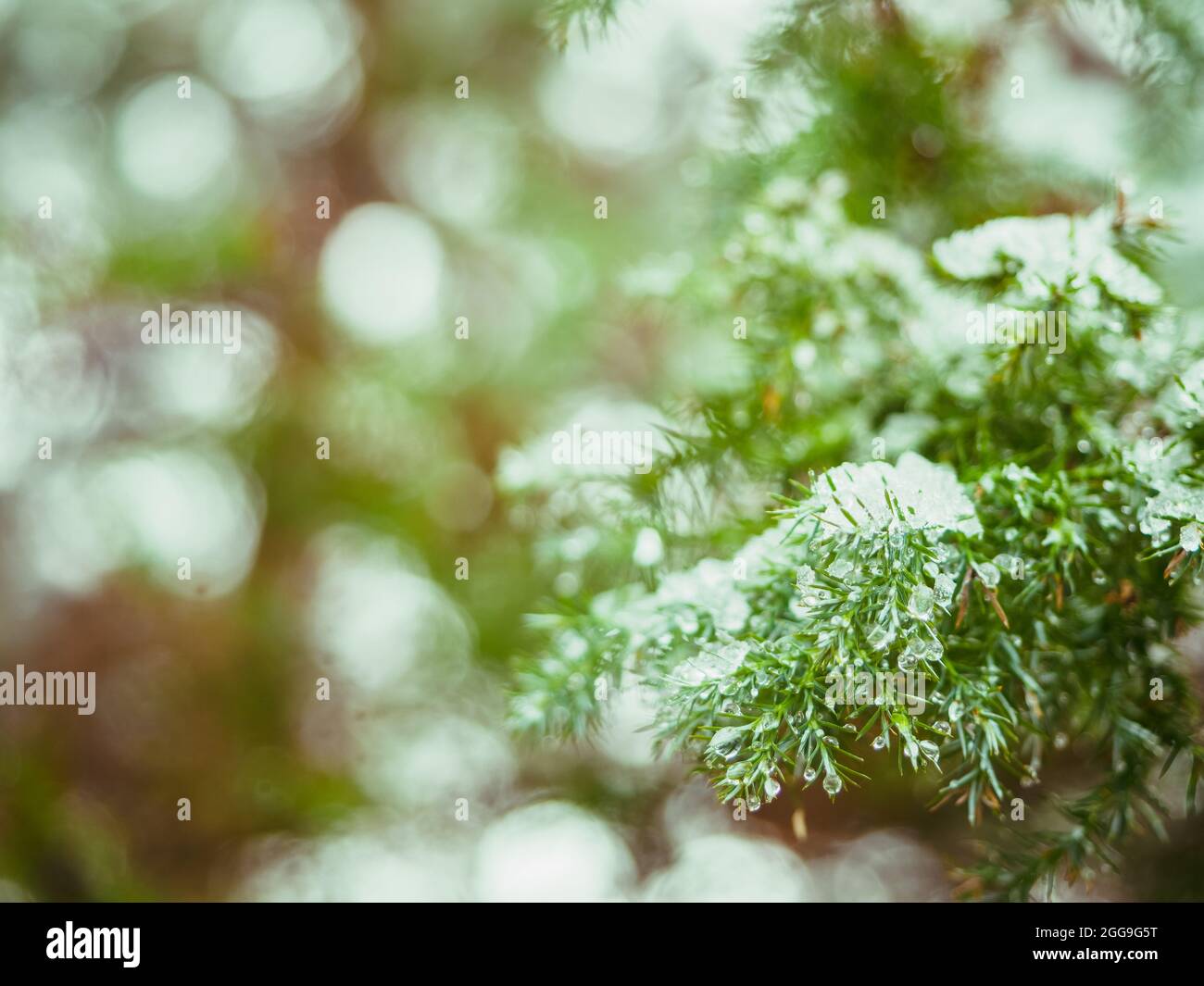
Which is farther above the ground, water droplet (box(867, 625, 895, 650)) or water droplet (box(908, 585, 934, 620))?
water droplet (box(908, 585, 934, 620))

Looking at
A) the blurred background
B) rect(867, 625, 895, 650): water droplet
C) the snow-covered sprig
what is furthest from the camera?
the blurred background

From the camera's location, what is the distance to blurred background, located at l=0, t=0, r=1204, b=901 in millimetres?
1319

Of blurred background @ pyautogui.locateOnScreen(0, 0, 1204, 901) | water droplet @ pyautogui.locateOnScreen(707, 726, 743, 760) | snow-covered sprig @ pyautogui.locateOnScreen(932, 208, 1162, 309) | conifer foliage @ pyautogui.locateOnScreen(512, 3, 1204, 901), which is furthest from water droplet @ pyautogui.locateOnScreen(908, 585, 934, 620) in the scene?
blurred background @ pyautogui.locateOnScreen(0, 0, 1204, 901)

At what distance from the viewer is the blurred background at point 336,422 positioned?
132 cm

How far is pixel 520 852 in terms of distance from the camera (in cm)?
123

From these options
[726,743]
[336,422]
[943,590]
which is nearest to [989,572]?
[943,590]

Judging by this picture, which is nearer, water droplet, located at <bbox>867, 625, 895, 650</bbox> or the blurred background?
water droplet, located at <bbox>867, 625, 895, 650</bbox>

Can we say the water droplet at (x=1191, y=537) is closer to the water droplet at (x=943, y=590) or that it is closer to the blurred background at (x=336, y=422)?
the water droplet at (x=943, y=590)

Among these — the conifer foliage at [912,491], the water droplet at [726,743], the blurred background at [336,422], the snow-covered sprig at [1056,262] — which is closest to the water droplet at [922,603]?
the conifer foliage at [912,491]

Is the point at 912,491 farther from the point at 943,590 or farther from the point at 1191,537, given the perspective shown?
the point at 1191,537

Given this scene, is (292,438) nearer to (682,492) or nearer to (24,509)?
(24,509)

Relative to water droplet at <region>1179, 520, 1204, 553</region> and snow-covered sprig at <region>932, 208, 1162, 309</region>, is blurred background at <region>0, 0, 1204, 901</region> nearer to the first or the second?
snow-covered sprig at <region>932, 208, 1162, 309</region>

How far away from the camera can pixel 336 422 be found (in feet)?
5.05

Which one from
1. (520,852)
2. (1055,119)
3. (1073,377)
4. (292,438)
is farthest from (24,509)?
(1055,119)
